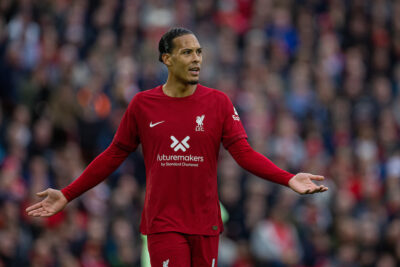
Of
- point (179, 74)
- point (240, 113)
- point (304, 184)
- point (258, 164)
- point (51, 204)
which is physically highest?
point (179, 74)

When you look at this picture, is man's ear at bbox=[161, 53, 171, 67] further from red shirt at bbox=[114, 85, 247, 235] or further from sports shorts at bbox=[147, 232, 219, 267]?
sports shorts at bbox=[147, 232, 219, 267]

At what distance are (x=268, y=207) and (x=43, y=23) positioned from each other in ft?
18.0

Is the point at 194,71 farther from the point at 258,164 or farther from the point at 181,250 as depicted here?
the point at 181,250

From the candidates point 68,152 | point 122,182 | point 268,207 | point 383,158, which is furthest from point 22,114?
point 383,158

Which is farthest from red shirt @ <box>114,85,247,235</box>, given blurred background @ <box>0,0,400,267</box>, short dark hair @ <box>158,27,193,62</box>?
blurred background @ <box>0,0,400,267</box>

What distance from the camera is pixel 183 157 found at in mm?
6504

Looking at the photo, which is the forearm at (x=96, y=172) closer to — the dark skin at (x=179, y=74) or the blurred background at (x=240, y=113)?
the dark skin at (x=179, y=74)

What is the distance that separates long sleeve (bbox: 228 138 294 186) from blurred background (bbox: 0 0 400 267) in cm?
480

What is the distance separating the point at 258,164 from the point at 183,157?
0.57 meters

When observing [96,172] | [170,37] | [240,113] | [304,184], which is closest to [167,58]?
[170,37]

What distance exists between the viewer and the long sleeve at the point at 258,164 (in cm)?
638

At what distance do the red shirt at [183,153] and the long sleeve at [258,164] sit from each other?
0.08 m

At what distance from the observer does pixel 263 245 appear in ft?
40.0

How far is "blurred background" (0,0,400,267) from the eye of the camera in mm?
11844
